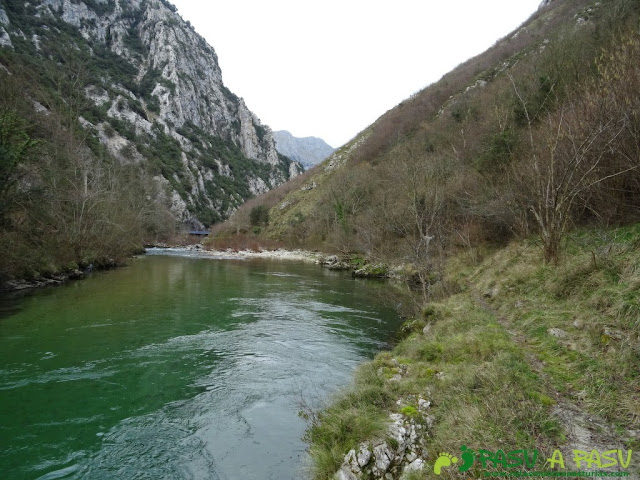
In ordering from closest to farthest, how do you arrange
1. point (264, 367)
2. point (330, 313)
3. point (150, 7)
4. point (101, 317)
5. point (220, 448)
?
1. point (220, 448)
2. point (264, 367)
3. point (101, 317)
4. point (330, 313)
5. point (150, 7)

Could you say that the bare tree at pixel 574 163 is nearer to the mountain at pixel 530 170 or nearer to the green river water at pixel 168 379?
the mountain at pixel 530 170

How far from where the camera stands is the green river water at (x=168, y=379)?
5.00 m

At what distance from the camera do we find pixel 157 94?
105250mm

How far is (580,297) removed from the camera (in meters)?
7.28

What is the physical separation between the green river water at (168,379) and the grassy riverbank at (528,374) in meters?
1.11

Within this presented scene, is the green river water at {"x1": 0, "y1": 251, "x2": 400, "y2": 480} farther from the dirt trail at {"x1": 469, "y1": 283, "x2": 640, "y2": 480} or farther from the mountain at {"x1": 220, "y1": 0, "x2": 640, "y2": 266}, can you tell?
the mountain at {"x1": 220, "y1": 0, "x2": 640, "y2": 266}

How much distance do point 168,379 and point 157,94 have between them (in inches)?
4655

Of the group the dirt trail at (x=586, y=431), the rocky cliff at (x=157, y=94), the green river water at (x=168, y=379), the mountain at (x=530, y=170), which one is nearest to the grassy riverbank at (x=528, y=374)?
the dirt trail at (x=586, y=431)

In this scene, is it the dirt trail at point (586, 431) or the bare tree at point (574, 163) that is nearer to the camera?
the dirt trail at point (586, 431)

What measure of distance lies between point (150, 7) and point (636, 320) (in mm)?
158202

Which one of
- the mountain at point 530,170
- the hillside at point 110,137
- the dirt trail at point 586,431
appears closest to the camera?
the dirt trail at point 586,431

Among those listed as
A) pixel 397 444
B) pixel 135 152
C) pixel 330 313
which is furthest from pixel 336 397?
pixel 135 152

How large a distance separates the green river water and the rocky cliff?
214ft

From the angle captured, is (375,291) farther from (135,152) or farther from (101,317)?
(135,152)
